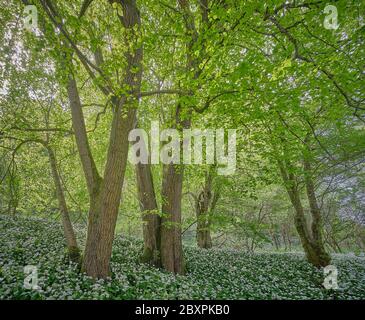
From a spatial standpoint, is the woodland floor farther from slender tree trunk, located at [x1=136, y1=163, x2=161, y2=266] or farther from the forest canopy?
slender tree trunk, located at [x1=136, y1=163, x2=161, y2=266]

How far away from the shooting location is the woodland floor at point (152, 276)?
15.7 ft

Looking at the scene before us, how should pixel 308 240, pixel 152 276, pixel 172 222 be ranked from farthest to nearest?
pixel 308 240
pixel 172 222
pixel 152 276

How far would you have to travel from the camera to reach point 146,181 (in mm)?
8023

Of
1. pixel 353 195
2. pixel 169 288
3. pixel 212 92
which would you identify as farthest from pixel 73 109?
pixel 353 195

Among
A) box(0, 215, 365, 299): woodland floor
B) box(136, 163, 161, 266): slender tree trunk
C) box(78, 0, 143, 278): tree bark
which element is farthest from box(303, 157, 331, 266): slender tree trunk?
box(78, 0, 143, 278): tree bark

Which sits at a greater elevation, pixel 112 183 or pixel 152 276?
pixel 112 183

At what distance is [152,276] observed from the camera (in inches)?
245

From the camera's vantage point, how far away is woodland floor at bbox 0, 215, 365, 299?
4781 mm

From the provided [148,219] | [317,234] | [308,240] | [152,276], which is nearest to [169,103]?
[148,219]

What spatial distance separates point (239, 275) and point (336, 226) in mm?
10954

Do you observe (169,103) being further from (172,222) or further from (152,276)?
(152,276)

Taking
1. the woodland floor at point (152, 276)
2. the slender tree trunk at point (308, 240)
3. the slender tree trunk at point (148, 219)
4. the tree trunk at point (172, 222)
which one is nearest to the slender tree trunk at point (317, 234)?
the slender tree trunk at point (308, 240)

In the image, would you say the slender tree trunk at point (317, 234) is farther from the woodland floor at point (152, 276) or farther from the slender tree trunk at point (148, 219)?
the slender tree trunk at point (148, 219)
